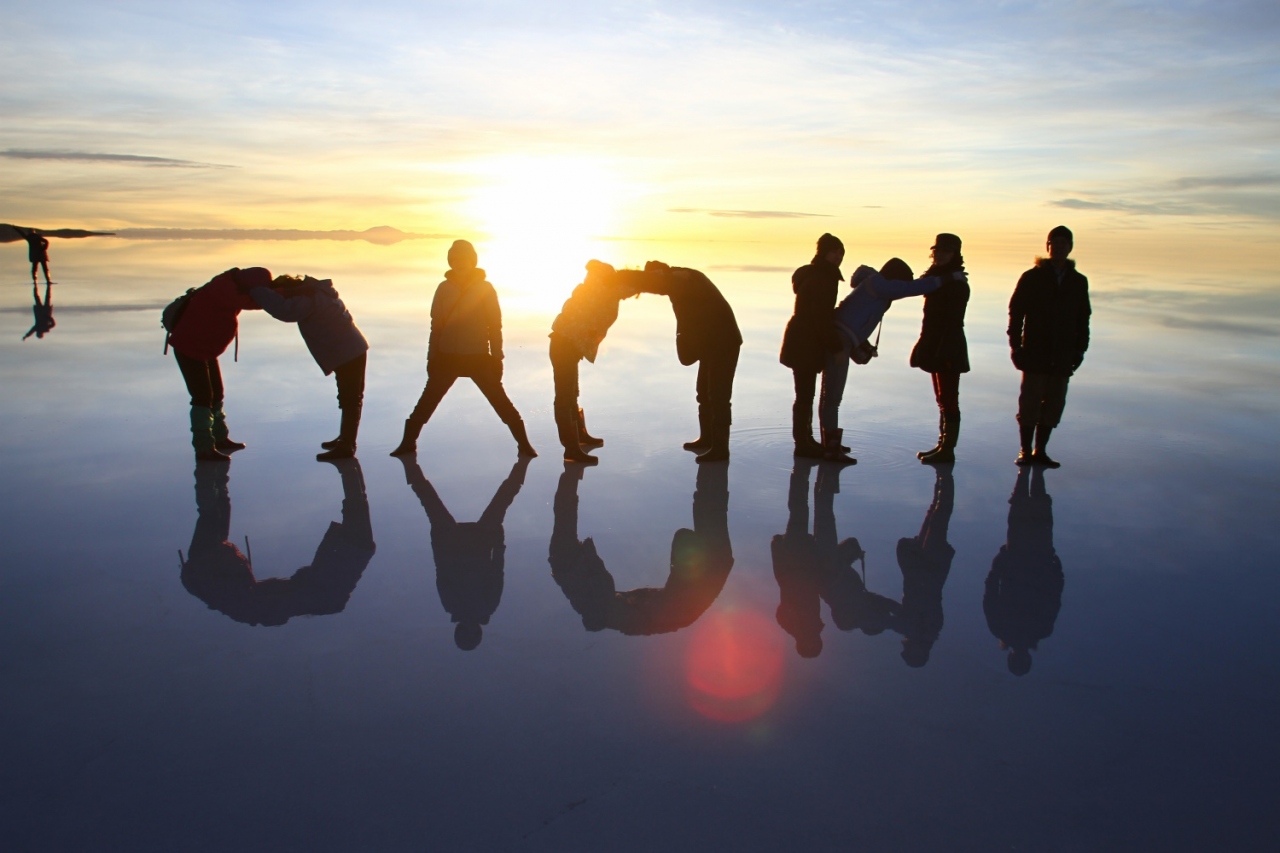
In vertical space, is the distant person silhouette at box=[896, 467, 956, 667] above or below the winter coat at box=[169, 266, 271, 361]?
below

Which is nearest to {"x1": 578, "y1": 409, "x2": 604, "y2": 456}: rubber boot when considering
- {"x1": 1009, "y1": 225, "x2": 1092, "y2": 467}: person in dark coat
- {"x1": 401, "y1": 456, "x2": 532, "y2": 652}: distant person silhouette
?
{"x1": 401, "y1": 456, "x2": 532, "y2": 652}: distant person silhouette

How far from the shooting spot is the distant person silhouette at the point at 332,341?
24.3 ft

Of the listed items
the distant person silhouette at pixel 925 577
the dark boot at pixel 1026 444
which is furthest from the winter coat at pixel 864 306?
the distant person silhouette at pixel 925 577

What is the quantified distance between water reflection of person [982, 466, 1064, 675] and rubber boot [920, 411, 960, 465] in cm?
95

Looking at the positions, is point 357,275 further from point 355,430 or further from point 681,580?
point 681,580

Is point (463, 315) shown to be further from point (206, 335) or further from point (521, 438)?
point (206, 335)

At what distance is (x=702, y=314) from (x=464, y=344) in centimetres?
211

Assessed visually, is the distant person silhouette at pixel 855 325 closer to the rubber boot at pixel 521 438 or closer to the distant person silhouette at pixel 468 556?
the rubber boot at pixel 521 438

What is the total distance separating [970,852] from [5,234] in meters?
36.2

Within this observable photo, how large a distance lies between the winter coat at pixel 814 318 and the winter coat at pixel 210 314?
181 inches

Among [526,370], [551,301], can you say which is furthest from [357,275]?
[526,370]

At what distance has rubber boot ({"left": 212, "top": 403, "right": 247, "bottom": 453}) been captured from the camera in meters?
7.48

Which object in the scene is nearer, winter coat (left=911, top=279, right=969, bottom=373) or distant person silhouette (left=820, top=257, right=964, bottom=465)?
winter coat (left=911, top=279, right=969, bottom=373)

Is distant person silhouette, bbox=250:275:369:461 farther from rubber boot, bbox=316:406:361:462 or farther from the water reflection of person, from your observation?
the water reflection of person
